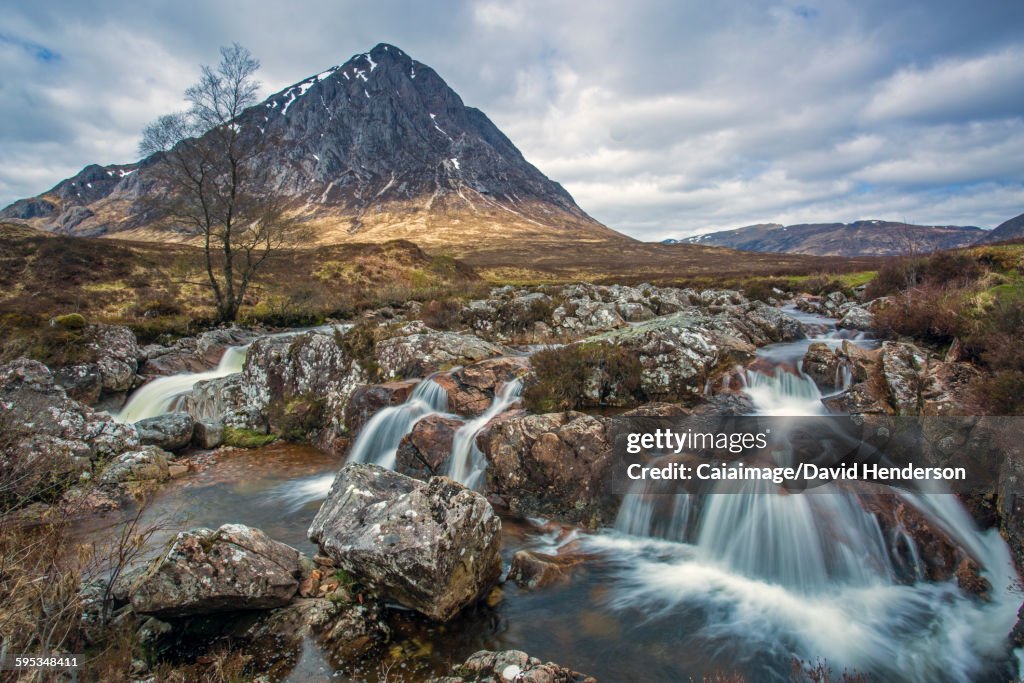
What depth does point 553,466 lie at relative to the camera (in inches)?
342

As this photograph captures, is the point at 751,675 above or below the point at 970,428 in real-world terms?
below

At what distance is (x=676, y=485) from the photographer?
8.02m

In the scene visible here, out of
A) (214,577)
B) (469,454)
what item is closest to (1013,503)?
(469,454)

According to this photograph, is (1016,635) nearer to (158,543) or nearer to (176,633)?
(176,633)

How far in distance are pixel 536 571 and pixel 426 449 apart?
13.7 feet

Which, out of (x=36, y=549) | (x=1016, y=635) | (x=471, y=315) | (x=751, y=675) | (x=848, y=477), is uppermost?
(x=471, y=315)

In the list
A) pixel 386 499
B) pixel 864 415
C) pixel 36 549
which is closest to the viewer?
pixel 36 549

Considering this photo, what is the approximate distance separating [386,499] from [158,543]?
12.8 ft

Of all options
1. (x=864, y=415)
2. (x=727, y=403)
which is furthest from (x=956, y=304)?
(x=727, y=403)

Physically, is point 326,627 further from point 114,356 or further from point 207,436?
point 114,356

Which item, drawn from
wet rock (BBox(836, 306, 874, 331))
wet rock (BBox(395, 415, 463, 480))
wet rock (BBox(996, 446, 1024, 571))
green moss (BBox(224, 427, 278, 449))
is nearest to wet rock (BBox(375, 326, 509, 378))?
wet rock (BBox(395, 415, 463, 480))

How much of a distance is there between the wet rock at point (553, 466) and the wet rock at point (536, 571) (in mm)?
1429
